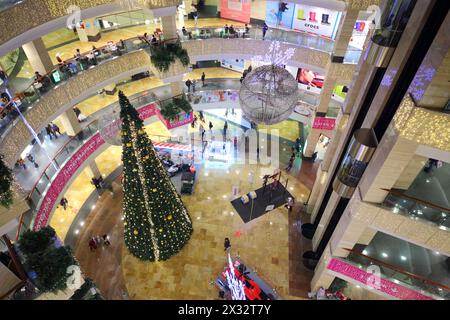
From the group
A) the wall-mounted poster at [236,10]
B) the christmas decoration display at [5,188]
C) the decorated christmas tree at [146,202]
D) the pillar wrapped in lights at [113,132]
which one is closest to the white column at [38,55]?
the pillar wrapped in lights at [113,132]

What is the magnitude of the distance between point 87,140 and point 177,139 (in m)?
7.14

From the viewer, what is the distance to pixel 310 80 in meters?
22.8

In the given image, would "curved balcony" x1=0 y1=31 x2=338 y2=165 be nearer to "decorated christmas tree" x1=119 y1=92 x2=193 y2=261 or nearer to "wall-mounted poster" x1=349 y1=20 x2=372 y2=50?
"wall-mounted poster" x1=349 y1=20 x2=372 y2=50

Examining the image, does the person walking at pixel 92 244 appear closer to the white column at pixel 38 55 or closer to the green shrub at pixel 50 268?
the green shrub at pixel 50 268

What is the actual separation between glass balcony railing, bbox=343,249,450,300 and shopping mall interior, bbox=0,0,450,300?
0.15 ft

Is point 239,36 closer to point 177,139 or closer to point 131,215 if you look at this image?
point 177,139

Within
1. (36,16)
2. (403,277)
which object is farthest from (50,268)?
(403,277)

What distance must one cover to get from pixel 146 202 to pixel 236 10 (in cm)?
1595

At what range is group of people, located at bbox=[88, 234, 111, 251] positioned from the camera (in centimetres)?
1647

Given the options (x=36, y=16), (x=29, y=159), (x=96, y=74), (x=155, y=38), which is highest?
(x=36, y=16)

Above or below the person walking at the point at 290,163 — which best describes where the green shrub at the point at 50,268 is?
above

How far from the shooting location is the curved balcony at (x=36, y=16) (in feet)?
Answer: 35.7

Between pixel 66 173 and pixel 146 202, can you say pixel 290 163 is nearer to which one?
pixel 146 202

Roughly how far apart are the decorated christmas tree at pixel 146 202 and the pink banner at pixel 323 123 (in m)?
9.33
